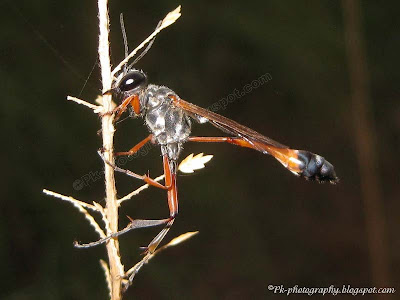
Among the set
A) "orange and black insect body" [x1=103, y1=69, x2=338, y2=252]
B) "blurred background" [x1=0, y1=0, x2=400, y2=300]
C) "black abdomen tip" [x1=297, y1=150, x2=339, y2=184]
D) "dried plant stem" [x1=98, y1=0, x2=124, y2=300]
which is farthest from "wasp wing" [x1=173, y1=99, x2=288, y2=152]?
"blurred background" [x1=0, y1=0, x2=400, y2=300]

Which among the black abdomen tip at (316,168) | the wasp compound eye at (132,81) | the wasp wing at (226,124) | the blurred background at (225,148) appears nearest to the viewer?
the wasp compound eye at (132,81)

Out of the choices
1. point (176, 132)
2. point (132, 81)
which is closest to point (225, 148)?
point (176, 132)

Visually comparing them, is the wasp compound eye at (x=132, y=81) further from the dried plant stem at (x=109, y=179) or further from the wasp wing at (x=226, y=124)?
the dried plant stem at (x=109, y=179)

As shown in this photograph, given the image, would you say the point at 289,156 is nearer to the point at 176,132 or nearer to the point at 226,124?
the point at 226,124

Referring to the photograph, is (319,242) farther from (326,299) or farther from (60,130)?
(60,130)

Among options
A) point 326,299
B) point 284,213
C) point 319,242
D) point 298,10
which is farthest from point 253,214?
point 298,10

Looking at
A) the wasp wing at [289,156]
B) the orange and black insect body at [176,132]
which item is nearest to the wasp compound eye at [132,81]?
the orange and black insect body at [176,132]
